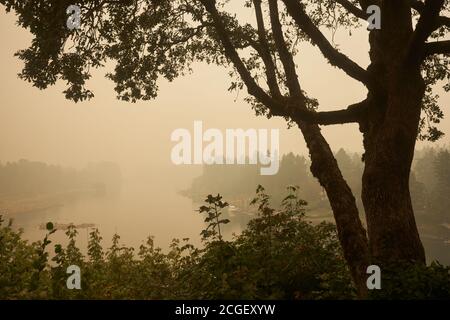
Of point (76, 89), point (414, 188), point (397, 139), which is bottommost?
point (414, 188)

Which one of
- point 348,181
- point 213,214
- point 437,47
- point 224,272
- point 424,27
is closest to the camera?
point 424,27

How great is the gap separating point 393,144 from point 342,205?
4.78ft

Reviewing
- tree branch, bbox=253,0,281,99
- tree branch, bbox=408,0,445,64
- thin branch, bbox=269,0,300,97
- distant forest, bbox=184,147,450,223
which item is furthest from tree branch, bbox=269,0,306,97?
distant forest, bbox=184,147,450,223

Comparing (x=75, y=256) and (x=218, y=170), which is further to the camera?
(x=218, y=170)

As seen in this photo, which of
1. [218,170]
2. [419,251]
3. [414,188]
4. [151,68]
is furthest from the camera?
[218,170]

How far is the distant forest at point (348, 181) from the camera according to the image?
66.1m

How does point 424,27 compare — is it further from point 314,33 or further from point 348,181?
point 348,181

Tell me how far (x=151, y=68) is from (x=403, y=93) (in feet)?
19.9

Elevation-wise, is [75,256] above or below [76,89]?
below

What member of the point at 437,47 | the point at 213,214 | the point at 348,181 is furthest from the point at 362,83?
the point at 348,181

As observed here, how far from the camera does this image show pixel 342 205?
6418 millimetres

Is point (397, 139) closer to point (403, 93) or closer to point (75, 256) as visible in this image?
point (403, 93)

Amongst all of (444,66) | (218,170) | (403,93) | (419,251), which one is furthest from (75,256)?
(218,170)

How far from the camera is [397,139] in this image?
18.5 feet
